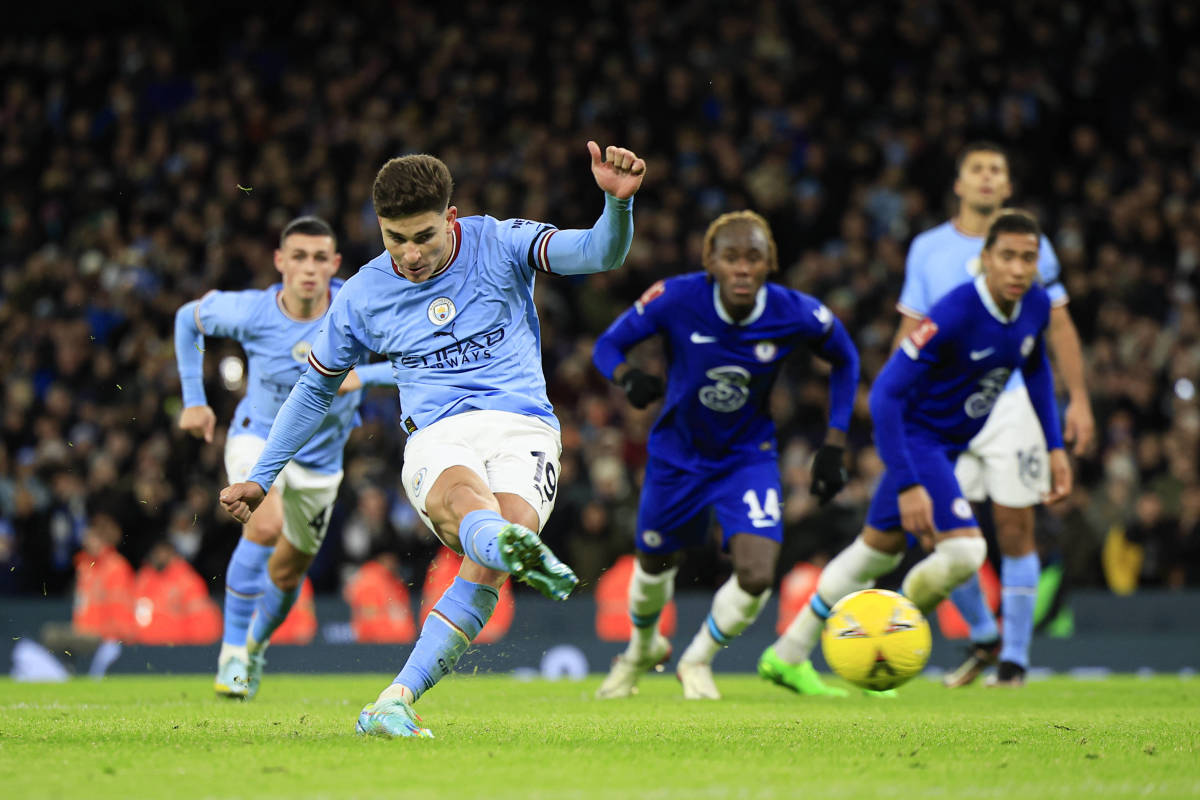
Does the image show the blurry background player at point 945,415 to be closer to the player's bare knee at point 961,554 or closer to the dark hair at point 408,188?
the player's bare knee at point 961,554

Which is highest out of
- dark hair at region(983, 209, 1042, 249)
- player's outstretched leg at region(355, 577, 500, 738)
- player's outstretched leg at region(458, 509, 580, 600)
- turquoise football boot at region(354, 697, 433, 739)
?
dark hair at region(983, 209, 1042, 249)

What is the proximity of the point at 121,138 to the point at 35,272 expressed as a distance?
2.75m

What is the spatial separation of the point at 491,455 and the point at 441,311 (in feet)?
1.92

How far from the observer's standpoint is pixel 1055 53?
18891 millimetres

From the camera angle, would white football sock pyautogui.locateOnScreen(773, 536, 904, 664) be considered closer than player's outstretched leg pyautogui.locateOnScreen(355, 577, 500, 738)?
No

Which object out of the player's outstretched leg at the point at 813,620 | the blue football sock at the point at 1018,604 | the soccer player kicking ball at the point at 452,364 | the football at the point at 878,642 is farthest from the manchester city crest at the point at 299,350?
the blue football sock at the point at 1018,604

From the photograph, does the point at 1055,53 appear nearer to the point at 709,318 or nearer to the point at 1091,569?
the point at 1091,569

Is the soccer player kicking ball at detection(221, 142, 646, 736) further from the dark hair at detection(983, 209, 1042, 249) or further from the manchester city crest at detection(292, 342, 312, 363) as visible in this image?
the dark hair at detection(983, 209, 1042, 249)

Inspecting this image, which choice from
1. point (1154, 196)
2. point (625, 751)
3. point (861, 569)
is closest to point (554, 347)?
point (1154, 196)

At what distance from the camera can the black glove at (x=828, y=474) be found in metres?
7.66

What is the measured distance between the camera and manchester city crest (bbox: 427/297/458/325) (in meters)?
5.61

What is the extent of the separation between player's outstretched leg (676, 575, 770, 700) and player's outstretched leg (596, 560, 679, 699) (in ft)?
0.70

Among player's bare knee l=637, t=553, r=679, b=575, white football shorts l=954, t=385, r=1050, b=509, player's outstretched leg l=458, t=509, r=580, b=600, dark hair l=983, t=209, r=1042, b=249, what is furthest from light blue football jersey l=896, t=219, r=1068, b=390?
player's outstretched leg l=458, t=509, r=580, b=600

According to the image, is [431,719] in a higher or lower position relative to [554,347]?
lower
